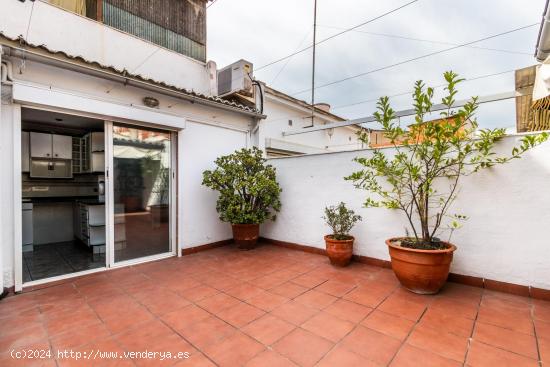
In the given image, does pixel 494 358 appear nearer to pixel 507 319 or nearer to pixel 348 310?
pixel 507 319

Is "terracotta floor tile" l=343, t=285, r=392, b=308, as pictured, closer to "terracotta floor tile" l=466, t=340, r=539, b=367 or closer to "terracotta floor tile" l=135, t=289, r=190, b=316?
"terracotta floor tile" l=466, t=340, r=539, b=367

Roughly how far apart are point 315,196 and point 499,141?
2.59 meters

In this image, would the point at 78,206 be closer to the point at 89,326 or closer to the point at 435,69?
the point at 89,326

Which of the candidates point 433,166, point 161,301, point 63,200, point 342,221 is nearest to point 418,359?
point 433,166

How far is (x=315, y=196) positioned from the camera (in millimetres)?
4504

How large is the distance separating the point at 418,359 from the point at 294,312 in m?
1.07

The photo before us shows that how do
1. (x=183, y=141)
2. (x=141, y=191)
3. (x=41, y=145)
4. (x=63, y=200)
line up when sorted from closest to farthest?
(x=141, y=191) → (x=183, y=141) → (x=41, y=145) → (x=63, y=200)

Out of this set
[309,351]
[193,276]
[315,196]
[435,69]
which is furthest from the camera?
[435,69]

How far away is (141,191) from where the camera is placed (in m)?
4.04

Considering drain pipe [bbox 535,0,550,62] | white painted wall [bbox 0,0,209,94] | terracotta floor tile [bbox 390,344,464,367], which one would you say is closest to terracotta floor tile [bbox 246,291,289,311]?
terracotta floor tile [bbox 390,344,464,367]

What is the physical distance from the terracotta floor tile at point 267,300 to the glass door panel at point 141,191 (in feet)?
7.61

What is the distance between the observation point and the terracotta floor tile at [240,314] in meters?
2.27

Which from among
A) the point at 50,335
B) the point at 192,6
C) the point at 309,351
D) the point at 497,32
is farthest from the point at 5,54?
the point at 497,32

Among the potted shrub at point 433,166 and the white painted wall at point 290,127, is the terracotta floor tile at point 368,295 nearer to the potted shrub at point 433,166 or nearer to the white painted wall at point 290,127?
the potted shrub at point 433,166
